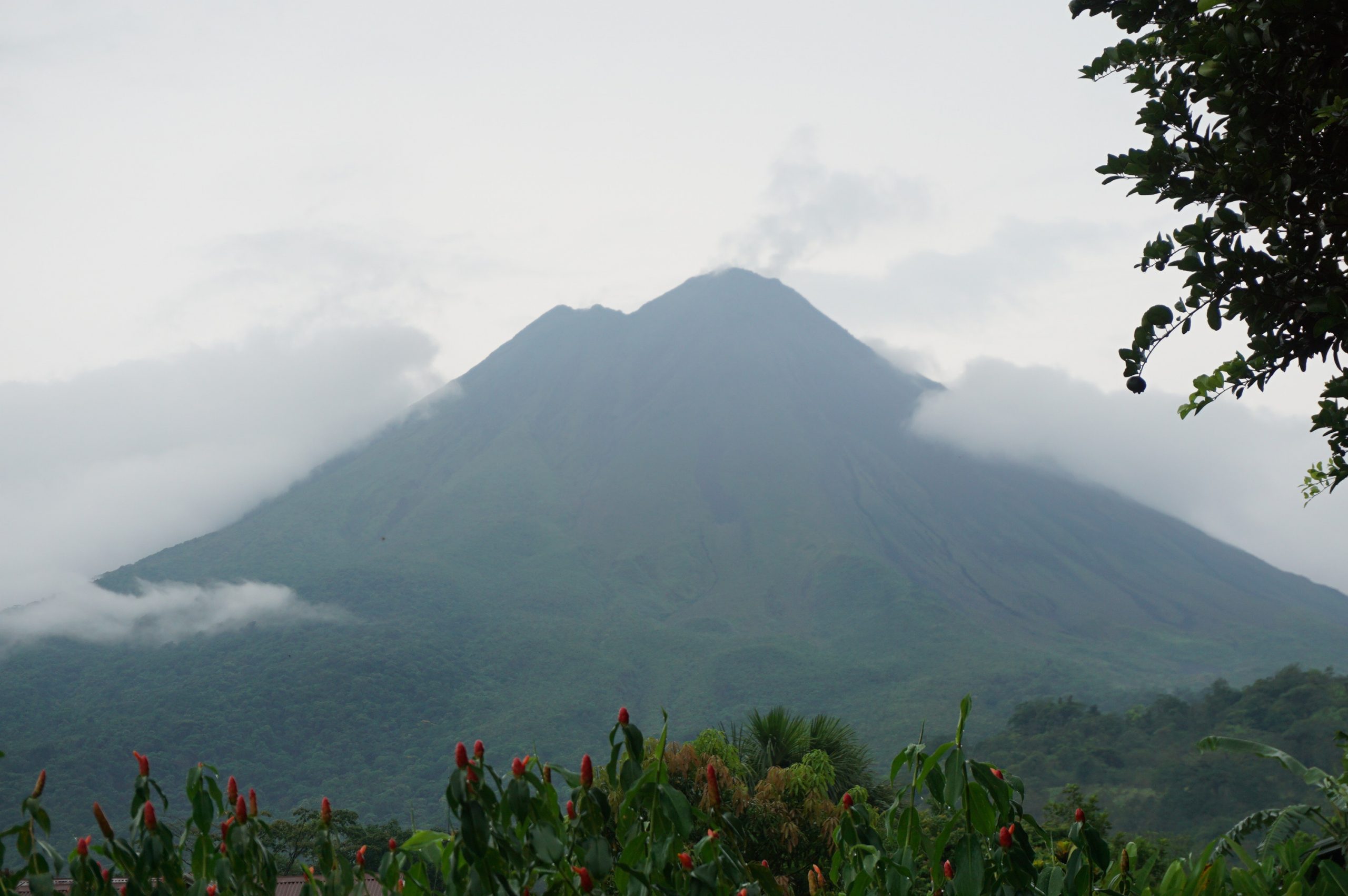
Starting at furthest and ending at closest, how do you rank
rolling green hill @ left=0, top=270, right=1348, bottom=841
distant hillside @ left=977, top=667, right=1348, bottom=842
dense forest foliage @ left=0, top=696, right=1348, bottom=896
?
1. rolling green hill @ left=0, top=270, right=1348, bottom=841
2. distant hillside @ left=977, top=667, right=1348, bottom=842
3. dense forest foliage @ left=0, top=696, right=1348, bottom=896

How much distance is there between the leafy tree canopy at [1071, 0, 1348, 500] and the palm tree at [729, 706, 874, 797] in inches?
365

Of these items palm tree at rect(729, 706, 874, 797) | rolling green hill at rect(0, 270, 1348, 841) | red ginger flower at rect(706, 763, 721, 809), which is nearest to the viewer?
red ginger flower at rect(706, 763, 721, 809)

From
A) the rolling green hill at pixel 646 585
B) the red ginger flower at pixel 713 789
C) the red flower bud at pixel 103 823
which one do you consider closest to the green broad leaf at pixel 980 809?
the red ginger flower at pixel 713 789

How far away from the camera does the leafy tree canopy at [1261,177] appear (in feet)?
7.30

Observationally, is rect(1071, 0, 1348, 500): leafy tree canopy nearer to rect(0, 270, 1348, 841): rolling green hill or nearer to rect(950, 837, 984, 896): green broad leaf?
rect(950, 837, 984, 896): green broad leaf

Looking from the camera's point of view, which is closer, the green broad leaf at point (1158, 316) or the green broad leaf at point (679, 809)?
the green broad leaf at point (679, 809)

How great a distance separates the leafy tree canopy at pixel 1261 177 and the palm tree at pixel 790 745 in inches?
365

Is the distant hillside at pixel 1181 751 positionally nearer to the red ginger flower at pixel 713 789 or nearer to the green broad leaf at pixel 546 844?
the red ginger flower at pixel 713 789

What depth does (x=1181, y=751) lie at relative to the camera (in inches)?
1497

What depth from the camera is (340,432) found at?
139m

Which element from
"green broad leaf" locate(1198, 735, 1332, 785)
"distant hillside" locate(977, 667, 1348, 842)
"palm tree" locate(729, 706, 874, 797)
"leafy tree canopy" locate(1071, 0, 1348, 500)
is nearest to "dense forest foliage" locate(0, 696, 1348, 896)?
"green broad leaf" locate(1198, 735, 1332, 785)

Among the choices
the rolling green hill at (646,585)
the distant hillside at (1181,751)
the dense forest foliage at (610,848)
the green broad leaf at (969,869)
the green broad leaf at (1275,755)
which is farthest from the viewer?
the rolling green hill at (646,585)

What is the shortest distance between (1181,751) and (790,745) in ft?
107

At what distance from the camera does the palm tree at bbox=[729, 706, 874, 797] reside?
37.4 feet
